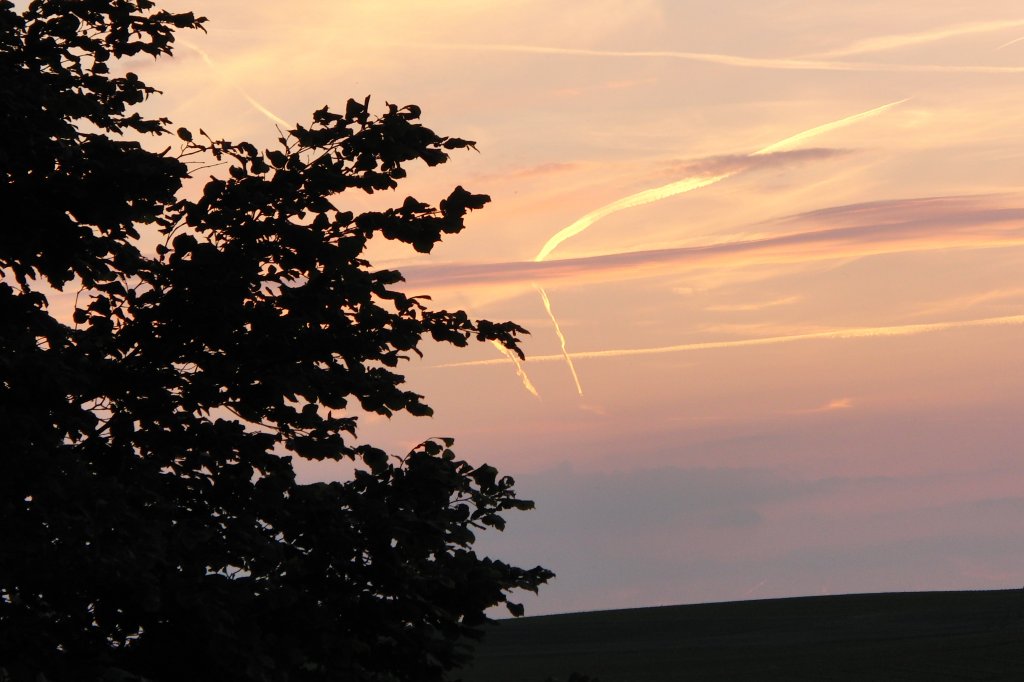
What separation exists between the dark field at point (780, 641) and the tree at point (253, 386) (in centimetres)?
4287

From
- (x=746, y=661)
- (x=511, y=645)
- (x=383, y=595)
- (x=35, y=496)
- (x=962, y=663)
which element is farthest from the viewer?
(x=511, y=645)

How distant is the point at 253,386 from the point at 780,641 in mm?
83426

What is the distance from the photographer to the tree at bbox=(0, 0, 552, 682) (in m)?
9.13

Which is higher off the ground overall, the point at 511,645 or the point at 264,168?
the point at 511,645

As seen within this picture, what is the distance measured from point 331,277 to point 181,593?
2560mm

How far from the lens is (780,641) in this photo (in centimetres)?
8831

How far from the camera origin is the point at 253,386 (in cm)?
988

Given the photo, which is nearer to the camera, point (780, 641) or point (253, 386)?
point (253, 386)

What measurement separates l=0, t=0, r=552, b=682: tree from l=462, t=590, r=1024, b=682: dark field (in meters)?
42.9

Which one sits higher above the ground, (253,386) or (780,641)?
(780,641)

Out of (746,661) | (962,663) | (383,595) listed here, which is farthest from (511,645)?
(383,595)

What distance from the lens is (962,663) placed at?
202 ft

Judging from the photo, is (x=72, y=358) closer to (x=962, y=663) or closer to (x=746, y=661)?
(x=962, y=663)

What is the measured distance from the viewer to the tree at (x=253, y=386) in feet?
Answer: 30.0
